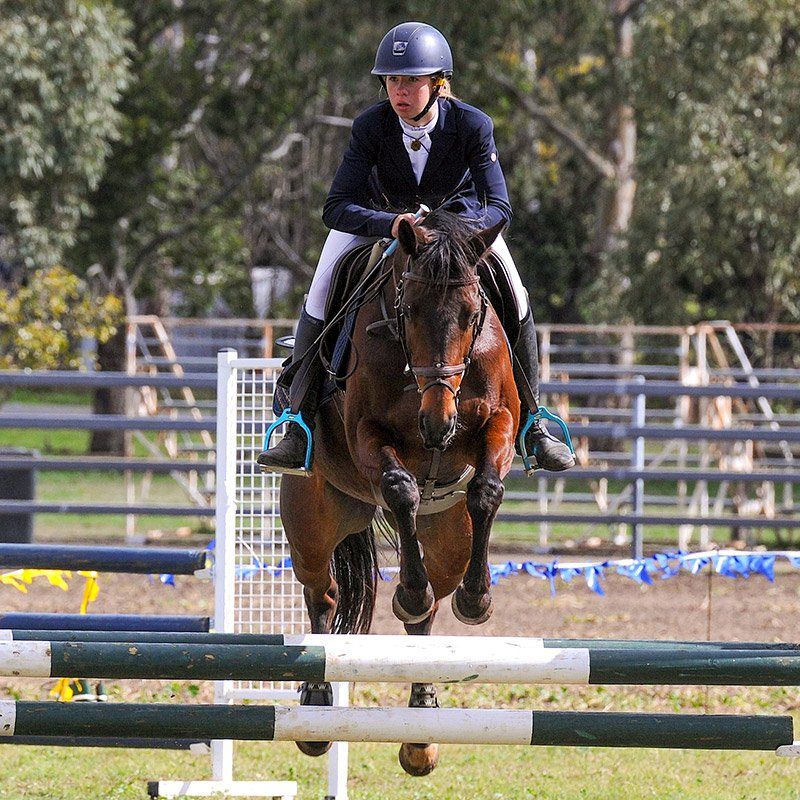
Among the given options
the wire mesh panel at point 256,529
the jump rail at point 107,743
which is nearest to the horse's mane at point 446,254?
the wire mesh panel at point 256,529

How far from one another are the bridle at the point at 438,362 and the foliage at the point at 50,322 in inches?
450

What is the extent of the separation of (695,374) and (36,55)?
943 centimetres

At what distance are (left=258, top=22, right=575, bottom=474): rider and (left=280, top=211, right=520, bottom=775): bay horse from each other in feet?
0.57

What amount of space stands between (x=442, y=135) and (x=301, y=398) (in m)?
1.19

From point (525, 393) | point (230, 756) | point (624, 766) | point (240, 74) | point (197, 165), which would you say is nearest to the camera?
point (525, 393)

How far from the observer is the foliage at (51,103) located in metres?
17.5

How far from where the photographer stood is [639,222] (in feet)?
66.2

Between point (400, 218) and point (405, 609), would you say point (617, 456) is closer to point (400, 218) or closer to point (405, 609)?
point (405, 609)

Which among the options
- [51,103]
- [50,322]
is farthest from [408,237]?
[51,103]

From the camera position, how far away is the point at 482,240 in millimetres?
4816

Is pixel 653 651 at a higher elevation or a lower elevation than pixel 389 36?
lower

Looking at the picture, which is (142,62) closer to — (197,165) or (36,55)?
(36,55)

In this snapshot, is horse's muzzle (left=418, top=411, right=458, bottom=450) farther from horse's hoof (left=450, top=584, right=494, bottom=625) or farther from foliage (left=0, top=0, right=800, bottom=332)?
foliage (left=0, top=0, right=800, bottom=332)

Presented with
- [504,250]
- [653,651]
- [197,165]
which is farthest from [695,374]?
[197,165]
